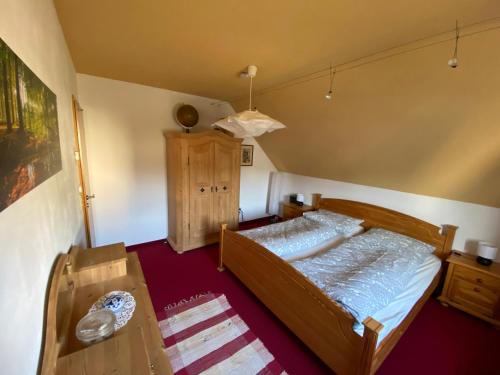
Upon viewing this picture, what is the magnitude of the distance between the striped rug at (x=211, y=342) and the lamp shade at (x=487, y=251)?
2.24 meters

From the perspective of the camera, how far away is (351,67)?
6.24ft

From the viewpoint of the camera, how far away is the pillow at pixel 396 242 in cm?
239

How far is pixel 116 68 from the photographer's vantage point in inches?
93.4

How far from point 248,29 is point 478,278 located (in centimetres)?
306

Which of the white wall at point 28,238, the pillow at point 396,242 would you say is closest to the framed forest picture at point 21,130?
the white wall at point 28,238

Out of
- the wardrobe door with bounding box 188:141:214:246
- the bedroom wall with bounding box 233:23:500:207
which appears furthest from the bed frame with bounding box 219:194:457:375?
the wardrobe door with bounding box 188:141:214:246

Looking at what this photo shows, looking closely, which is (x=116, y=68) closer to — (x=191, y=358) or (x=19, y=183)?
(x=19, y=183)

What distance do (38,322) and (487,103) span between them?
9.57ft

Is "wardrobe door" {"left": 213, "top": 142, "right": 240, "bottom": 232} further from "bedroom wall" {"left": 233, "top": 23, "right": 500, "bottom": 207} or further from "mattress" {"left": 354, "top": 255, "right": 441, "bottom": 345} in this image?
"mattress" {"left": 354, "top": 255, "right": 441, "bottom": 345}

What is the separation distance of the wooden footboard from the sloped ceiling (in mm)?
1737

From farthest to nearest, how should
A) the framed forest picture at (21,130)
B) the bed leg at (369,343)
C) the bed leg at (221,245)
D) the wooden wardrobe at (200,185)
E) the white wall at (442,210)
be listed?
1. the wooden wardrobe at (200,185)
2. the bed leg at (221,245)
3. the white wall at (442,210)
4. the bed leg at (369,343)
5. the framed forest picture at (21,130)

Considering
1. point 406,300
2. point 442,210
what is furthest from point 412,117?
point 406,300

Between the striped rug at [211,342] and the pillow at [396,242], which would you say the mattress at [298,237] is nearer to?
the pillow at [396,242]

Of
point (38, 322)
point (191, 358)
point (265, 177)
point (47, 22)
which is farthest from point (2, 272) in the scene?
point (265, 177)
